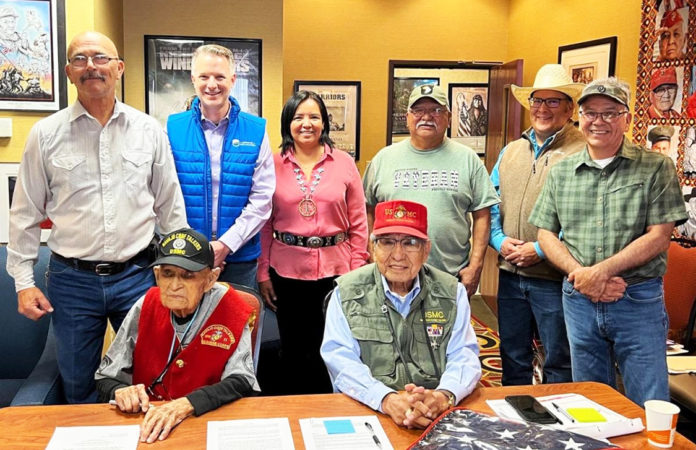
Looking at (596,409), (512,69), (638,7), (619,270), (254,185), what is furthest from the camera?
(512,69)

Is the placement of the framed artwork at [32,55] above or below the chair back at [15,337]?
above

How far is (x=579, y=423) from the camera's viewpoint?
1.63 m

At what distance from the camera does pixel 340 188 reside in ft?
9.38

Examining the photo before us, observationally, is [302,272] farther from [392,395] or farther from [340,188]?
[392,395]

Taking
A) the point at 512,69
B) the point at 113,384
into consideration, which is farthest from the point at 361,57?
the point at 113,384

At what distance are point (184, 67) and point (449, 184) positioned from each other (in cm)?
256

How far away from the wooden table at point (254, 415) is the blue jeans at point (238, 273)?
99 centimetres

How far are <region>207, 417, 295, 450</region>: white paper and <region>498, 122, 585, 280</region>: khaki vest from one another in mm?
1520

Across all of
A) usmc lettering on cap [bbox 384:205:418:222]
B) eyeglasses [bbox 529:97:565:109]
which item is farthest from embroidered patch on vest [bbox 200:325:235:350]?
eyeglasses [bbox 529:97:565:109]

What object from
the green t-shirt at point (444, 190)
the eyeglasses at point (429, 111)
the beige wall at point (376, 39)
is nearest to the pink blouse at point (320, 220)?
the green t-shirt at point (444, 190)

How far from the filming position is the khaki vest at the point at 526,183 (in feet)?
9.09

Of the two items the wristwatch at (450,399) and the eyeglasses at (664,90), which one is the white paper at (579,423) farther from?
the eyeglasses at (664,90)

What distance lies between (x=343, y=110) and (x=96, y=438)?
4.87 m

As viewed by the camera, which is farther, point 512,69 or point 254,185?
point 512,69
